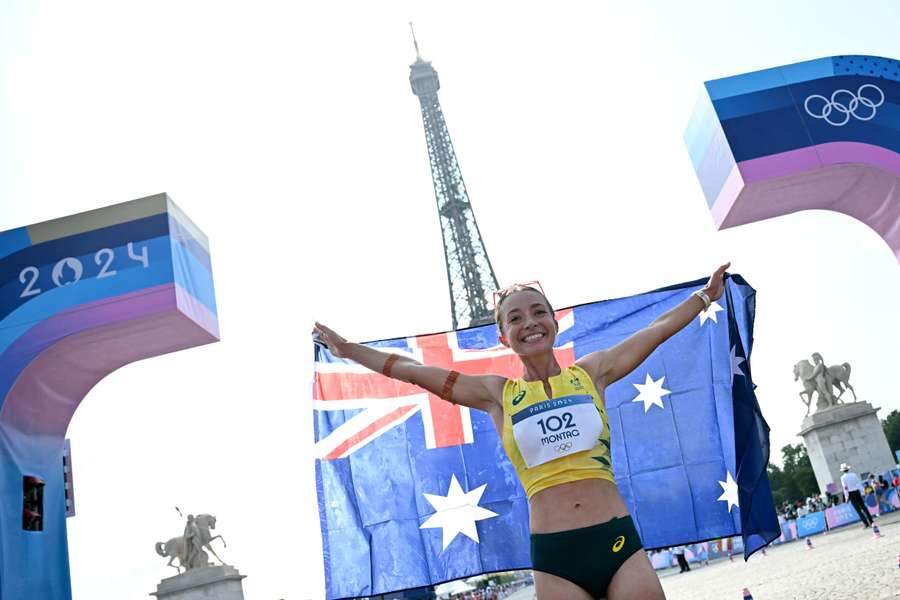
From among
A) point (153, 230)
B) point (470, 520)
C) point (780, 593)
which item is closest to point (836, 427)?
point (780, 593)

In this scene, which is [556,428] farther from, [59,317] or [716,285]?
[59,317]

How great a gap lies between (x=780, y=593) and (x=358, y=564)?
5.01 metres

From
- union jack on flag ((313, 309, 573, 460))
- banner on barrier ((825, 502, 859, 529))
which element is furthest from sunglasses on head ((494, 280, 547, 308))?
banner on barrier ((825, 502, 859, 529))

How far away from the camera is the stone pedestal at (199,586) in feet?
68.7

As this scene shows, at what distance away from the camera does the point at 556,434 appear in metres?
3.57

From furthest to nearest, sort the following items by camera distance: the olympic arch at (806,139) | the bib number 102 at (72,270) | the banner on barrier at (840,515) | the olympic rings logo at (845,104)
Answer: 1. the banner on barrier at (840,515)
2. the olympic rings logo at (845,104)
3. the olympic arch at (806,139)
4. the bib number 102 at (72,270)

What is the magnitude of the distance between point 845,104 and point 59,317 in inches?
335

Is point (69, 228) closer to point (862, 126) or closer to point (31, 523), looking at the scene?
point (31, 523)

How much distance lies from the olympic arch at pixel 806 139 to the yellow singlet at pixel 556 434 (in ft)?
19.1

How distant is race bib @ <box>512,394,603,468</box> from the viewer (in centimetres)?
355

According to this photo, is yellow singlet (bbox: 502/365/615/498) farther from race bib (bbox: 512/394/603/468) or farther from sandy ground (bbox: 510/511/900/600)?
sandy ground (bbox: 510/511/900/600)

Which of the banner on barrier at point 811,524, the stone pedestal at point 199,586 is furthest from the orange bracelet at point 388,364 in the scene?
the banner on barrier at point 811,524

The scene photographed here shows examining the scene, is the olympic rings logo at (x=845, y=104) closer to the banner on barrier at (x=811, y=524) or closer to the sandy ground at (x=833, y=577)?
the sandy ground at (x=833, y=577)

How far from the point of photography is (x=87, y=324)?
8.23 m
